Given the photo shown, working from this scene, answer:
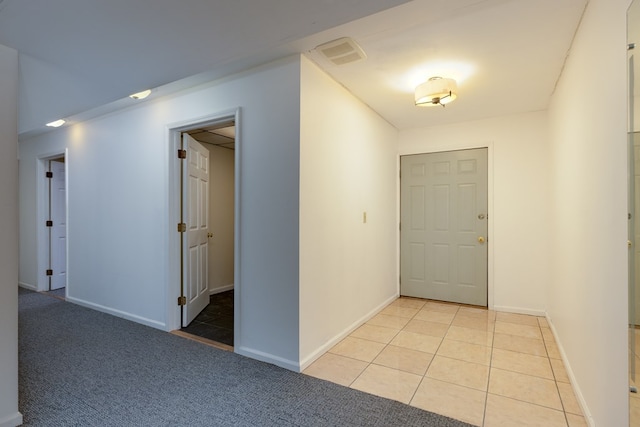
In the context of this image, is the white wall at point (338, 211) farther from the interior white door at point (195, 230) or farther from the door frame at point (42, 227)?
the door frame at point (42, 227)

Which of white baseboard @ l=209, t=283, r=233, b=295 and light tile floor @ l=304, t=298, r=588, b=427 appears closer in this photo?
light tile floor @ l=304, t=298, r=588, b=427

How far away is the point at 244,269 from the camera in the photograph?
2.61 m

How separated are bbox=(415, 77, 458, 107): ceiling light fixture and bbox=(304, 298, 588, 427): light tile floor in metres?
2.21

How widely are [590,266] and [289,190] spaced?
6.40 feet

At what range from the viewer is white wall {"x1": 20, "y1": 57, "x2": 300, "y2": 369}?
2426mm

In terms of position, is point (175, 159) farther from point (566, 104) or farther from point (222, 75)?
point (566, 104)

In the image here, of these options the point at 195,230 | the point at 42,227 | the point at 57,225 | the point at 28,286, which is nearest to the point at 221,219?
the point at 195,230

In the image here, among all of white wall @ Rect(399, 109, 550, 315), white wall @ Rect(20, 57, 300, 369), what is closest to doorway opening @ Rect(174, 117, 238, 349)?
white wall @ Rect(20, 57, 300, 369)

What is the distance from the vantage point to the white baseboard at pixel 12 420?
1.70m

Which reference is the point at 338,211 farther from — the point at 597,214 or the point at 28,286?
the point at 28,286

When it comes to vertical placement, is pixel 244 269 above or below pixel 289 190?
below

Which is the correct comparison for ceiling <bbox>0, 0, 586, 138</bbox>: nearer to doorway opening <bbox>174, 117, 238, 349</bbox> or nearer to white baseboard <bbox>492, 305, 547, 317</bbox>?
doorway opening <bbox>174, 117, 238, 349</bbox>

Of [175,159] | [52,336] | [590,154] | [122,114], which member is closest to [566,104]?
[590,154]

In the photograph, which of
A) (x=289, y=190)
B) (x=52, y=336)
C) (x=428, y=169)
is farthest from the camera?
(x=428, y=169)
